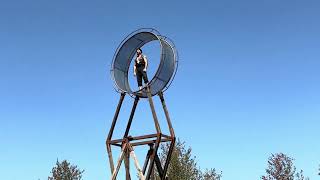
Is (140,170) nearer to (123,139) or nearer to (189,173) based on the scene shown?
(123,139)

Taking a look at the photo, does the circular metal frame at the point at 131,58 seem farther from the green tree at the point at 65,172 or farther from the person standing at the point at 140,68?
the green tree at the point at 65,172

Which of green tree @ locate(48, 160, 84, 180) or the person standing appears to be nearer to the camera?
the person standing

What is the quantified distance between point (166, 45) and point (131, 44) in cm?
153

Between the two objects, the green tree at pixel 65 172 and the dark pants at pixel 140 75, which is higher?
the green tree at pixel 65 172

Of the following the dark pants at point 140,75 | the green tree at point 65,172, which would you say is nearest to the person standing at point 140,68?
the dark pants at point 140,75

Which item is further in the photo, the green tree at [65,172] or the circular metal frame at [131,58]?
the green tree at [65,172]

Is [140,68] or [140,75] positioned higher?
[140,68]

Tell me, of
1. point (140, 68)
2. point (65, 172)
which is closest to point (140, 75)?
point (140, 68)

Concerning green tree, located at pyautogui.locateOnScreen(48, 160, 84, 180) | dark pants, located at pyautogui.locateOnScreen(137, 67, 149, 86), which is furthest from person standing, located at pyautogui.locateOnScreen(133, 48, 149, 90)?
green tree, located at pyautogui.locateOnScreen(48, 160, 84, 180)

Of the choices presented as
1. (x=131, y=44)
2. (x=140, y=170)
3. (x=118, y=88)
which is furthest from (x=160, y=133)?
(x=131, y=44)

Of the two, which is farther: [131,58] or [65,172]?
[65,172]

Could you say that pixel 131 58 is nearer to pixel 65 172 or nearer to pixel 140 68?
pixel 140 68

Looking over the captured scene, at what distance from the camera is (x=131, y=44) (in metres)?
18.5

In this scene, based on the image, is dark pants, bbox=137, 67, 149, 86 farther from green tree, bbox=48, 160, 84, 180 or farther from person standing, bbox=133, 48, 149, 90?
green tree, bbox=48, 160, 84, 180
